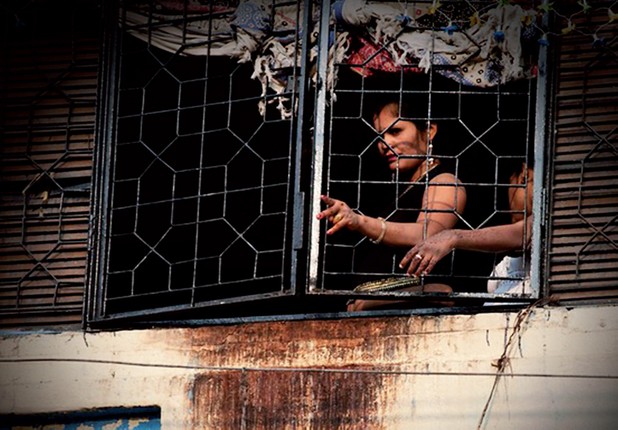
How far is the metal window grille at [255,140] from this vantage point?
9289 millimetres

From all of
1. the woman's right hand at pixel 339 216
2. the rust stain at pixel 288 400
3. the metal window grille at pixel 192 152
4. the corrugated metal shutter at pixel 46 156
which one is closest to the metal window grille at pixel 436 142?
the woman's right hand at pixel 339 216

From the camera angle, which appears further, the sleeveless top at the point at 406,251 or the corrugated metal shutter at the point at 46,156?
the corrugated metal shutter at the point at 46,156

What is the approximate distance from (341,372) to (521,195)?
130 cm

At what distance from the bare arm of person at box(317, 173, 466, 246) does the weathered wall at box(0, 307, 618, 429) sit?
1.37ft

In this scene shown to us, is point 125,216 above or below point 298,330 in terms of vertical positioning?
above

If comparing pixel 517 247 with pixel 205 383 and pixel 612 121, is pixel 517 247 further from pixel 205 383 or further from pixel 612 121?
pixel 205 383

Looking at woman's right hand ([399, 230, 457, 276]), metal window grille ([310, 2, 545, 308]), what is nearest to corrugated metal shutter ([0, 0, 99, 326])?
metal window grille ([310, 2, 545, 308])

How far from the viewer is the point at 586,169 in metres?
9.06

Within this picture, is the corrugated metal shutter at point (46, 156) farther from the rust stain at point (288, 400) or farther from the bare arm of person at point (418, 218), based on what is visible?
the bare arm of person at point (418, 218)

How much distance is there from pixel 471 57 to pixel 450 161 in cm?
89

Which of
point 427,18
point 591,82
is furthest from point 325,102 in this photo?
point 591,82

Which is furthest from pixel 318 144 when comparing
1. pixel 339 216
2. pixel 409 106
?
pixel 409 106

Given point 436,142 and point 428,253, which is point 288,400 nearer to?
point 428,253

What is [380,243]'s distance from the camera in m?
9.17
